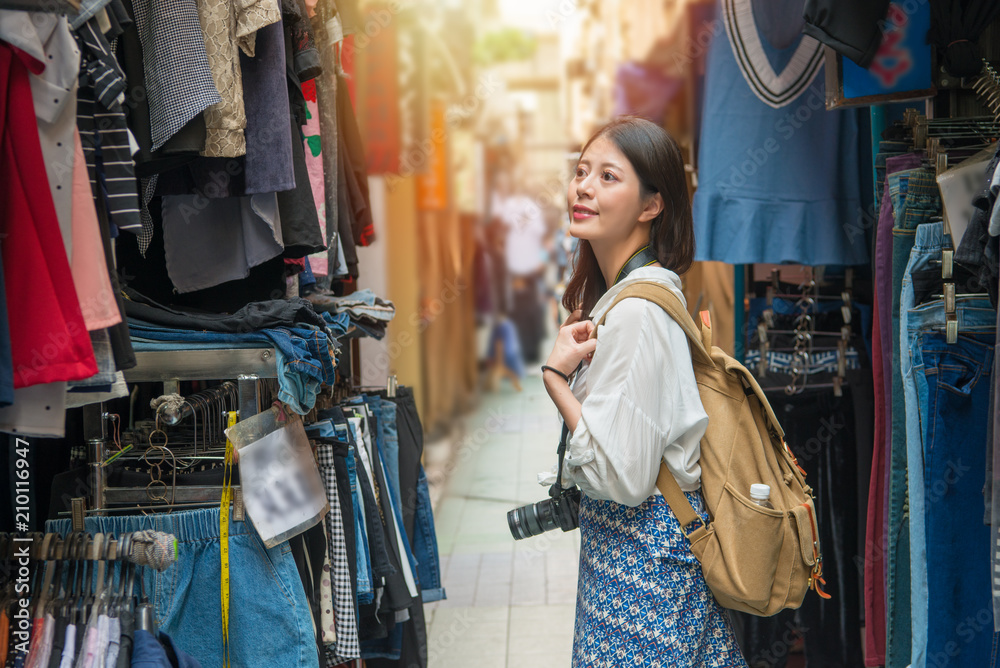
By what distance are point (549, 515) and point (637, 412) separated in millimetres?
509

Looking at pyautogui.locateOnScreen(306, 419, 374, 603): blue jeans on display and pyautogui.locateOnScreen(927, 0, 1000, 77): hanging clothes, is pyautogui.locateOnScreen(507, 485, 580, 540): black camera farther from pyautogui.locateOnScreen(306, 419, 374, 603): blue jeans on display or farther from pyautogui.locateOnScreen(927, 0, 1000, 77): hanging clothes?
pyautogui.locateOnScreen(927, 0, 1000, 77): hanging clothes

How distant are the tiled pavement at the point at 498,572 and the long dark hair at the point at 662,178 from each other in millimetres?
2558

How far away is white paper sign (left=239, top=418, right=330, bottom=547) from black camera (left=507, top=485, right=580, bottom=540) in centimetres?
54

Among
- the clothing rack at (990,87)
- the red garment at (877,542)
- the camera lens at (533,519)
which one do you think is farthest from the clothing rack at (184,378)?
the clothing rack at (990,87)

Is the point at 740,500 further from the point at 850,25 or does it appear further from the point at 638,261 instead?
the point at 850,25

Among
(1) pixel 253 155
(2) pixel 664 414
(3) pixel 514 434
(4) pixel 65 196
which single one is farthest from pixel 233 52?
(3) pixel 514 434

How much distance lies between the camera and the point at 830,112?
3.43 metres

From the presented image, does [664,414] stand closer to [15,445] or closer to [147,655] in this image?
[147,655]

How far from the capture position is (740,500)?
201 cm

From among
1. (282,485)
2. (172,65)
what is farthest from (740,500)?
(172,65)

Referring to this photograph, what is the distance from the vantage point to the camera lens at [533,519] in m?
2.33

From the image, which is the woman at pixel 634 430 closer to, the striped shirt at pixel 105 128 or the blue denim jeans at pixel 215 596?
the blue denim jeans at pixel 215 596

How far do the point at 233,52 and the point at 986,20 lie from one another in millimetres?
1956

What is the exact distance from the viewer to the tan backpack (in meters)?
2.00
